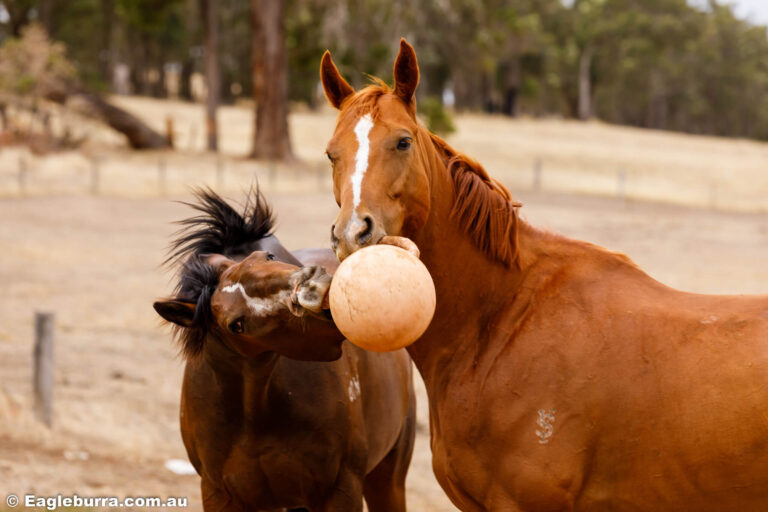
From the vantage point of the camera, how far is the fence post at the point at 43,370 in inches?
281

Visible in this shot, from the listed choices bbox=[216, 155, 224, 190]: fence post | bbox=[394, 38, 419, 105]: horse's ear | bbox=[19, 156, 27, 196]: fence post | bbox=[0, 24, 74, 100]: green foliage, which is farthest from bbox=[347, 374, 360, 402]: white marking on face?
bbox=[0, 24, 74, 100]: green foliage

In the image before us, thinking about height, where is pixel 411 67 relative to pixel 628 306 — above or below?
above

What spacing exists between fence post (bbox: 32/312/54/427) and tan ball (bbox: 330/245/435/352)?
510 centimetres

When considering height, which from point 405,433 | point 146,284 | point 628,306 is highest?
point 628,306

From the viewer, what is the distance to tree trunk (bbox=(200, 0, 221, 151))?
102 ft

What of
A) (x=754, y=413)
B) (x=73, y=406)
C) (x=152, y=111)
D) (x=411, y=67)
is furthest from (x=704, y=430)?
(x=152, y=111)

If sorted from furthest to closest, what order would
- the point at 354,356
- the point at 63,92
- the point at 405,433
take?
the point at 63,92
the point at 405,433
the point at 354,356

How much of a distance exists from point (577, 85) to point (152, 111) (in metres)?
35.4

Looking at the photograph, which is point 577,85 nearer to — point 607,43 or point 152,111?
point 607,43

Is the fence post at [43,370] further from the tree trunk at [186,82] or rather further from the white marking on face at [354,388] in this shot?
the tree trunk at [186,82]

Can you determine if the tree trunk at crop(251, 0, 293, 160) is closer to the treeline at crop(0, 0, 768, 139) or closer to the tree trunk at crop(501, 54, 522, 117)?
the treeline at crop(0, 0, 768, 139)

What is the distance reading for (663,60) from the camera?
62500 millimetres

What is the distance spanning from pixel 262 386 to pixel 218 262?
1.92ft

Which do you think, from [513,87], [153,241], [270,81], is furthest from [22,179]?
[513,87]
